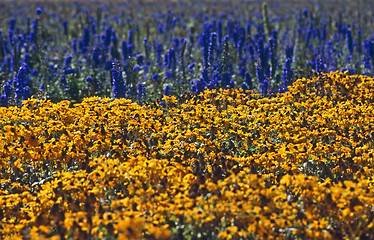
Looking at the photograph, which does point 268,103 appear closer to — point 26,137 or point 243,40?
point 26,137

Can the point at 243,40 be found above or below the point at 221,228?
above

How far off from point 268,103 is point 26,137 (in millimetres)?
3645

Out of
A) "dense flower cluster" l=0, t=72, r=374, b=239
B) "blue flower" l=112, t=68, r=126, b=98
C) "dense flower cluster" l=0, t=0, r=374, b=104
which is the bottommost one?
"dense flower cluster" l=0, t=72, r=374, b=239

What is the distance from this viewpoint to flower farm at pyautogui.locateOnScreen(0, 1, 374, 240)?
5.06 m

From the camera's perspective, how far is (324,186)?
546cm

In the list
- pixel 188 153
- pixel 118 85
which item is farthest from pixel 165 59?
pixel 188 153

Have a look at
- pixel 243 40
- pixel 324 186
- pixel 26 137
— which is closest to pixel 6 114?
pixel 26 137

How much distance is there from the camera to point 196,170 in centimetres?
597

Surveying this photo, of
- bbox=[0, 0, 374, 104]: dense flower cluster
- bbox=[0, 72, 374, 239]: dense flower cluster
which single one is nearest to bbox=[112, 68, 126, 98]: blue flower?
bbox=[0, 0, 374, 104]: dense flower cluster

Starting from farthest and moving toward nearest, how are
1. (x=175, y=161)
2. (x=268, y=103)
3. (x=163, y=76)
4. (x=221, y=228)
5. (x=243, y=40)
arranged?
(x=243, y=40) → (x=163, y=76) → (x=268, y=103) → (x=175, y=161) → (x=221, y=228)

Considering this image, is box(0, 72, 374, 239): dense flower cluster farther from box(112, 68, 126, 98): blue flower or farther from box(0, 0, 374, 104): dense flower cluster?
box(0, 0, 374, 104): dense flower cluster

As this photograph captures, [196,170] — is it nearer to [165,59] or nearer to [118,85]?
[118,85]

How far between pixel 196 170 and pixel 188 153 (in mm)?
665

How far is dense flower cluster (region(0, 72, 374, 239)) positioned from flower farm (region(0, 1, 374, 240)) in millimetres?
18
